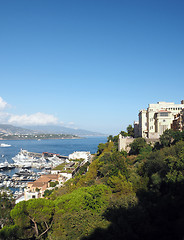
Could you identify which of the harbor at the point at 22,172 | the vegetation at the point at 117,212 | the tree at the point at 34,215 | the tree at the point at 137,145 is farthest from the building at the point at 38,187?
the tree at the point at 137,145

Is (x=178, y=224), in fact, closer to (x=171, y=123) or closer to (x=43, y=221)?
(x=43, y=221)

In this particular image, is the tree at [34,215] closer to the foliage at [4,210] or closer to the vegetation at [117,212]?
the vegetation at [117,212]

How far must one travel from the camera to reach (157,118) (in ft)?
100

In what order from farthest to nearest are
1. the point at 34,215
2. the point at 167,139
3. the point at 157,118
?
the point at 157,118 < the point at 167,139 < the point at 34,215

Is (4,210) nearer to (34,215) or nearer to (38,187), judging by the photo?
(34,215)

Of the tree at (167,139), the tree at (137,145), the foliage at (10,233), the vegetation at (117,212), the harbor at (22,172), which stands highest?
the tree at (167,139)

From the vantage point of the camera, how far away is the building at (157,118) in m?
30.3

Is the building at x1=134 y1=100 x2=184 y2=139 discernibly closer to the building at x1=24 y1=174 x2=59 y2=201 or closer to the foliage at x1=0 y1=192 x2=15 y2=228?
the building at x1=24 y1=174 x2=59 y2=201

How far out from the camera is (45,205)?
1395cm

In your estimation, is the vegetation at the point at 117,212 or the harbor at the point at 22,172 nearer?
the vegetation at the point at 117,212

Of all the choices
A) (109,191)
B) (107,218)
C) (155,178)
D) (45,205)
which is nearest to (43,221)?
(45,205)

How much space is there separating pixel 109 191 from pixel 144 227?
25.0ft

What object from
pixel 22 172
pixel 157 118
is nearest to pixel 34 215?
pixel 157 118

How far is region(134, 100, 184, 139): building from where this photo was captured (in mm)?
30286
